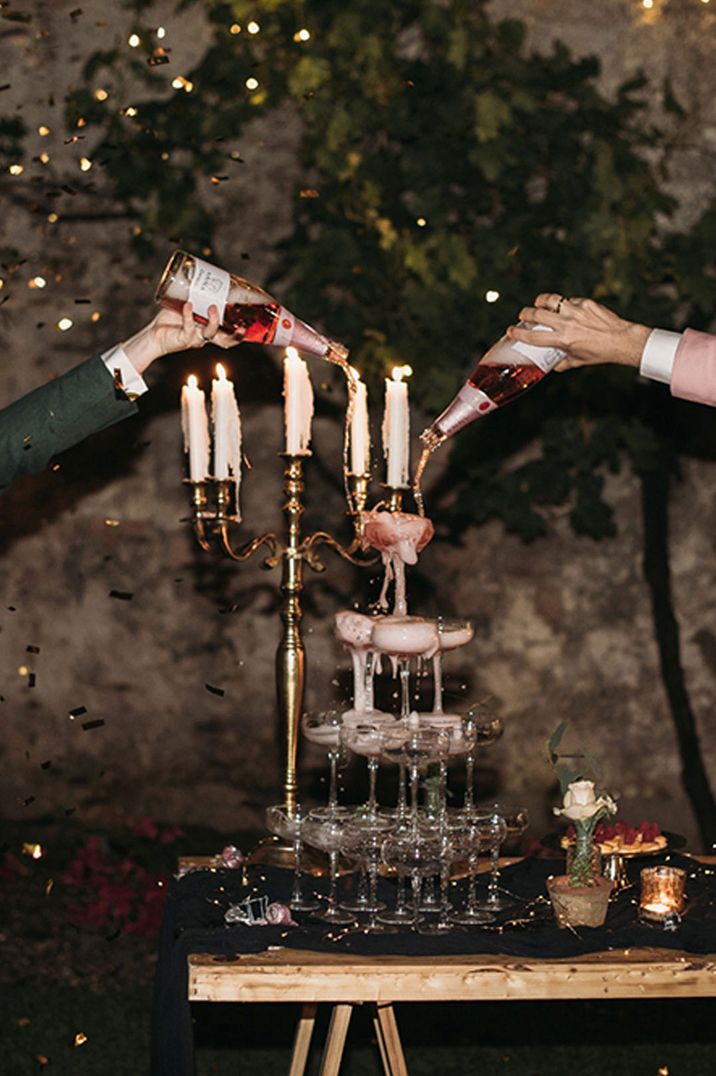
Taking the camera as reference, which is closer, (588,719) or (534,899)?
(534,899)

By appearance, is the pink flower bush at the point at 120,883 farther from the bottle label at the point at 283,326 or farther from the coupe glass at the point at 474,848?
the bottle label at the point at 283,326

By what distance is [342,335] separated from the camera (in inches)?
177

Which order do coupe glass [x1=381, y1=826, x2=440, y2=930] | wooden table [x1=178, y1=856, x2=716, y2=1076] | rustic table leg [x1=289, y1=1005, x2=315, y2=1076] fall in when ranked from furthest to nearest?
rustic table leg [x1=289, y1=1005, x2=315, y2=1076]
coupe glass [x1=381, y1=826, x2=440, y2=930]
wooden table [x1=178, y1=856, x2=716, y2=1076]

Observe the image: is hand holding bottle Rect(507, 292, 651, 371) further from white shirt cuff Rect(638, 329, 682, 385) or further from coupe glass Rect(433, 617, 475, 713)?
coupe glass Rect(433, 617, 475, 713)

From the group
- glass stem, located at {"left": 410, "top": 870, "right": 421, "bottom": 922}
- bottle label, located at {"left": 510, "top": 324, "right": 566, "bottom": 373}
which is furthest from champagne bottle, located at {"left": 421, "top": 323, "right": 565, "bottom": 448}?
glass stem, located at {"left": 410, "top": 870, "right": 421, "bottom": 922}

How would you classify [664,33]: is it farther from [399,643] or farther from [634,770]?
[399,643]

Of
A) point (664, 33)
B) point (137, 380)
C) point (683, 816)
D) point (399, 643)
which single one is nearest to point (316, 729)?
point (399, 643)

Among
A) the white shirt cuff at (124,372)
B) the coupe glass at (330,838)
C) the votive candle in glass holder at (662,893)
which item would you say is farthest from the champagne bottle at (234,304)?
the votive candle in glass holder at (662,893)

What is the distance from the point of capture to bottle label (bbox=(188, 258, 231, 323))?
7.91 feet

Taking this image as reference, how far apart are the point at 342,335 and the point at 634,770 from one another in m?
1.69

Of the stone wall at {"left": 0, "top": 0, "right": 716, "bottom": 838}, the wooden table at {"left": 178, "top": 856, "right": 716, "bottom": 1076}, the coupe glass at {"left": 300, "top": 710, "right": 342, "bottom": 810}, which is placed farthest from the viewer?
the stone wall at {"left": 0, "top": 0, "right": 716, "bottom": 838}

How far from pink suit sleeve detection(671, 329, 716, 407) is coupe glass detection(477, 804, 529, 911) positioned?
755 millimetres

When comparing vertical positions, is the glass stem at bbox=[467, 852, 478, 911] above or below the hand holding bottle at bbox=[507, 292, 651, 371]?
below

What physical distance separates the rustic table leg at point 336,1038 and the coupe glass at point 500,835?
29cm
